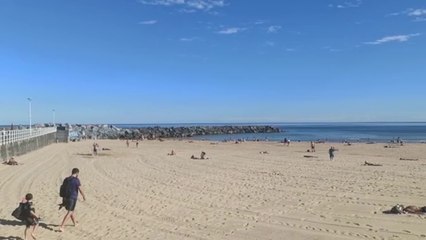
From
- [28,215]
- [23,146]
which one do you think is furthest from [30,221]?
[23,146]

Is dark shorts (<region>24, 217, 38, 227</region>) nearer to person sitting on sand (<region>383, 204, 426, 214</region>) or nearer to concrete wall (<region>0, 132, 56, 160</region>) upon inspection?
person sitting on sand (<region>383, 204, 426, 214</region>)

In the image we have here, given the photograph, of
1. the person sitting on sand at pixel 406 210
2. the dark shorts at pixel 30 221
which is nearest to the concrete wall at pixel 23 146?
the dark shorts at pixel 30 221

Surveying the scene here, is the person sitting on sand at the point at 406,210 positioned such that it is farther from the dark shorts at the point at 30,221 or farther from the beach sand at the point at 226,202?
the dark shorts at the point at 30,221

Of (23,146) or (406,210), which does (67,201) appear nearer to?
(406,210)

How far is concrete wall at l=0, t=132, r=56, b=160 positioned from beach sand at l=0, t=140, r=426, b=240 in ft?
14.6

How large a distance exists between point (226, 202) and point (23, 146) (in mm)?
23927

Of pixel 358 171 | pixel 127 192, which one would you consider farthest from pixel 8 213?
pixel 358 171

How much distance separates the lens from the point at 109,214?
12852mm

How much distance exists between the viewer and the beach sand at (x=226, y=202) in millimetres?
10688

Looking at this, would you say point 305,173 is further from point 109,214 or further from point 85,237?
point 85,237

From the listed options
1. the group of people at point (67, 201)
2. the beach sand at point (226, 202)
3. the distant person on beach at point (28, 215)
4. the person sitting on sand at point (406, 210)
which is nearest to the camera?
the distant person on beach at point (28, 215)

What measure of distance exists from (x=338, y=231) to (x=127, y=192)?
8652 millimetres

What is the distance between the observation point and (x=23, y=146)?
111 feet

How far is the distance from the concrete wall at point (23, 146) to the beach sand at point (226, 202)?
4.45 m
